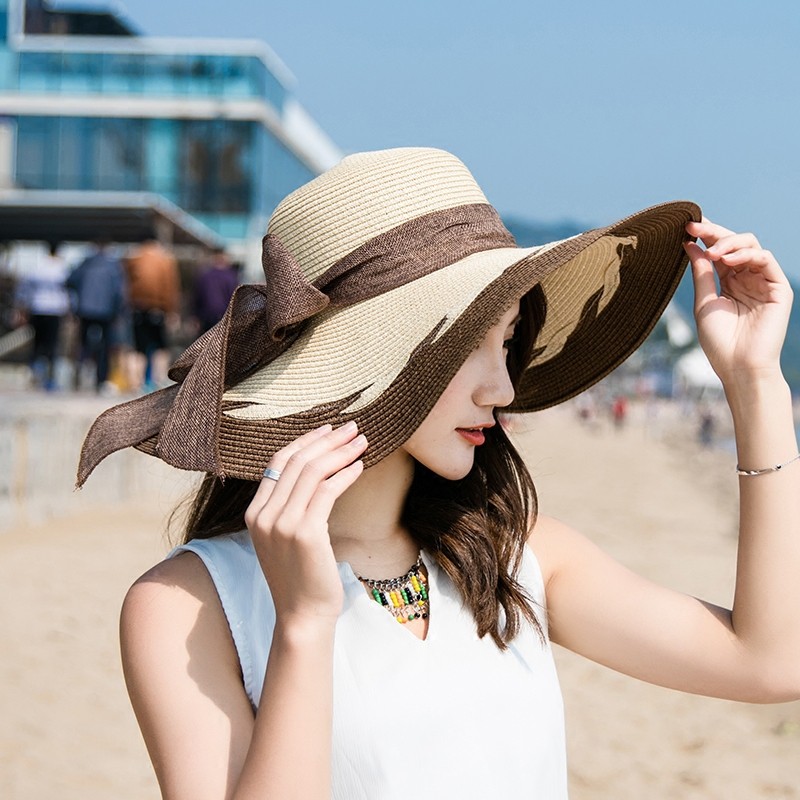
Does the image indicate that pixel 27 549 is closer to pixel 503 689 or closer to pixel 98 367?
pixel 98 367

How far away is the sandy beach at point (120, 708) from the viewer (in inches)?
196

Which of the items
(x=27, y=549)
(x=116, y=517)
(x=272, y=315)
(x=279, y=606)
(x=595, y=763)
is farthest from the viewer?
(x=116, y=517)

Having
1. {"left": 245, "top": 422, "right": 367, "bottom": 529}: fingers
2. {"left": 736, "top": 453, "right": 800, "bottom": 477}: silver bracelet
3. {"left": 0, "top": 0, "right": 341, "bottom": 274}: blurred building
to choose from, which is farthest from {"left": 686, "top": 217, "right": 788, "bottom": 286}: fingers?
{"left": 0, "top": 0, "right": 341, "bottom": 274}: blurred building

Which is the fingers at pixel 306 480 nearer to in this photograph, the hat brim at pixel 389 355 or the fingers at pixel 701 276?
the hat brim at pixel 389 355

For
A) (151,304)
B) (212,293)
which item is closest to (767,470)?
(151,304)

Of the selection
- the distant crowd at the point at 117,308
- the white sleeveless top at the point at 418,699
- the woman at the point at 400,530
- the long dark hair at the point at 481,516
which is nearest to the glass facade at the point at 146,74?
the distant crowd at the point at 117,308

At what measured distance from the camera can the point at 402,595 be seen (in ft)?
6.09

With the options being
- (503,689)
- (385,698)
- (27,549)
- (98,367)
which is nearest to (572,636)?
(503,689)

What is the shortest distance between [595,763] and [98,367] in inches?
321

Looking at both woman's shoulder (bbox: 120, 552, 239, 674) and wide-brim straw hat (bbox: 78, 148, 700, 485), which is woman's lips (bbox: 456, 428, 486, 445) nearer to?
wide-brim straw hat (bbox: 78, 148, 700, 485)

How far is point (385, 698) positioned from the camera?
1663 mm

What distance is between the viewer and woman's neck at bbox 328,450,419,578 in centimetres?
191

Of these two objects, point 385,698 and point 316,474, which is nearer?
point 316,474

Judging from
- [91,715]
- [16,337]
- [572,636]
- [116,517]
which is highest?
[572,636]
